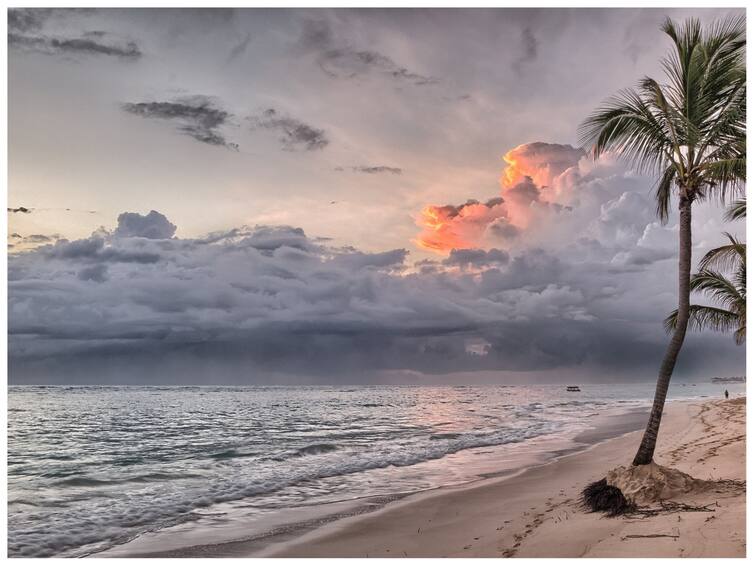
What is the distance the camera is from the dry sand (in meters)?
7.53

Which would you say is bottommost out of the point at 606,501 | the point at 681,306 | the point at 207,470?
the point at 207,470

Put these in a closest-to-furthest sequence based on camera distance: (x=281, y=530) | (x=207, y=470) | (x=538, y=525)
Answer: (x=538, y=525) → (x=281, y=530) → (x=207, y=470)

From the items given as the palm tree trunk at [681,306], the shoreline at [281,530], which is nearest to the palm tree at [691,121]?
the palm tree trunk at [681,306]

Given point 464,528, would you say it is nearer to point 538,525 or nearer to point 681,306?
point 538,525

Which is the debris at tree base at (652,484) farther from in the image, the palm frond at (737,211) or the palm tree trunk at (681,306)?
the palm frond at (737,211)

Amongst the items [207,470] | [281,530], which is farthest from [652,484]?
[207,470]

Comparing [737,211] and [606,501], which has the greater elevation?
[737,211]

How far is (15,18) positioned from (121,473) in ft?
49.3

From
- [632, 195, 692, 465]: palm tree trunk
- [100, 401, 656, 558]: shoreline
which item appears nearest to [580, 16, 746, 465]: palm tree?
[632, 195, 692, 465]: palm tree trunk

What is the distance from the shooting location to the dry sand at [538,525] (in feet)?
24.7

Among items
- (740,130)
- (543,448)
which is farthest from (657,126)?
(543,448)

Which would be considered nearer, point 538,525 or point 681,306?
point 538,525

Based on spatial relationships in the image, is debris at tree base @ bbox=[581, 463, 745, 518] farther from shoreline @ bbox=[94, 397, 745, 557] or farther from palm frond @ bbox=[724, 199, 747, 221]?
palm frond @ bbox=[724, 199, 747, 221]

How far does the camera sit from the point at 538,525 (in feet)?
32.5
